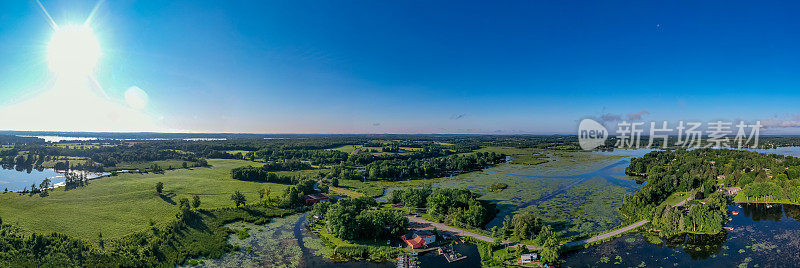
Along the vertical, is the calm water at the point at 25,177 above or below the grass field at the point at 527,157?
below

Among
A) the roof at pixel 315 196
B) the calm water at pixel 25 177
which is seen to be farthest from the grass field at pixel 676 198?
the calm water at pixel 25 177

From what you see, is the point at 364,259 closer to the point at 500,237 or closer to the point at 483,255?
the point at 483,255

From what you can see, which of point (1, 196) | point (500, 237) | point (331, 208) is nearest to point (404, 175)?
point (331, 208)

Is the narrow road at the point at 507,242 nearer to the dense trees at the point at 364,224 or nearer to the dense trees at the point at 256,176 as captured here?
the dense trees at the point at 364,224

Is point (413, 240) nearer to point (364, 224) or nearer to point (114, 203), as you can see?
point (364, 224)

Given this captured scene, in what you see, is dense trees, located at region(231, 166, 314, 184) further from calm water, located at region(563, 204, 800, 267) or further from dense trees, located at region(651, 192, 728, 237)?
dense trees, located at region(651, 192, 728, 237)

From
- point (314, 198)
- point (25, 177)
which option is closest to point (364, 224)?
point (314, 198)
